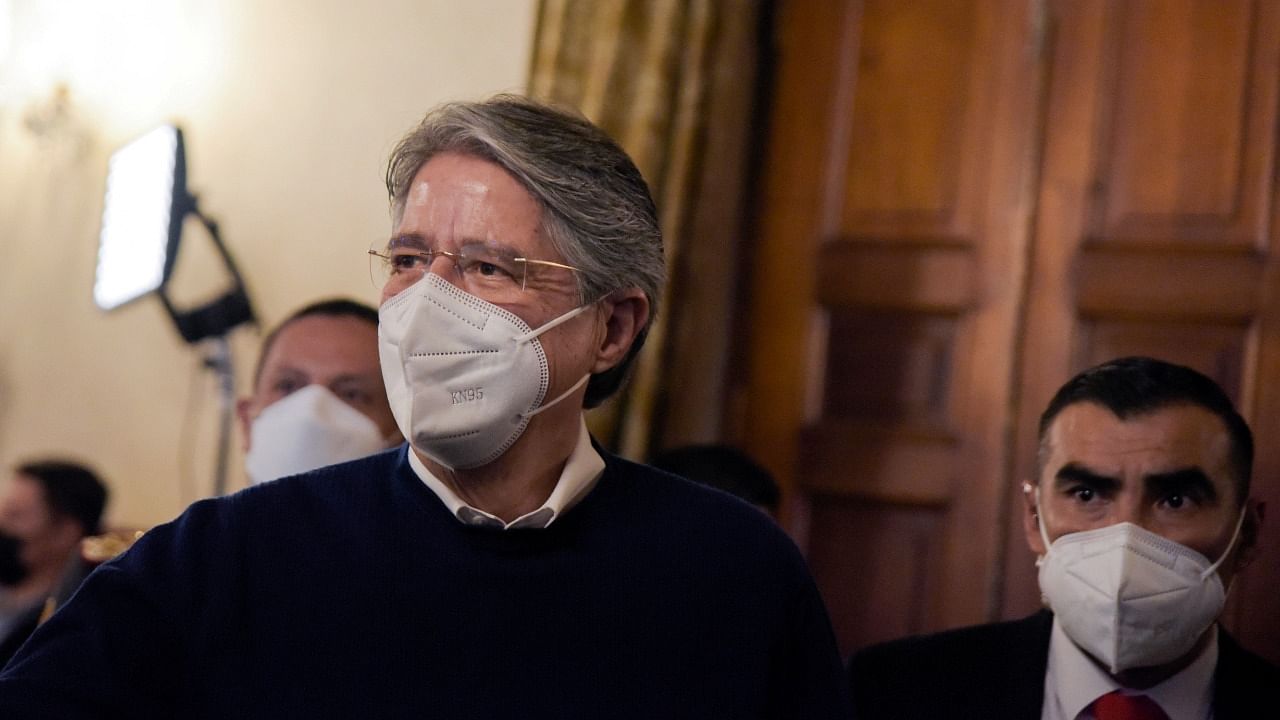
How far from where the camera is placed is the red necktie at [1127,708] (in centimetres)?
221

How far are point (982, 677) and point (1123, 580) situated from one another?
0.98ft

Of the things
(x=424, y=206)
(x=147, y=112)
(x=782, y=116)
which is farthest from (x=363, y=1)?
(x=424, y=206)

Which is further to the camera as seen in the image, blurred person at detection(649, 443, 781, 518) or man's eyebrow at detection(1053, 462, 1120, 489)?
blurred person at detection(649, 443, 781, 518)

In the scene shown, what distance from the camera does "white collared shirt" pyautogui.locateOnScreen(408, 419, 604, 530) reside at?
1.59m

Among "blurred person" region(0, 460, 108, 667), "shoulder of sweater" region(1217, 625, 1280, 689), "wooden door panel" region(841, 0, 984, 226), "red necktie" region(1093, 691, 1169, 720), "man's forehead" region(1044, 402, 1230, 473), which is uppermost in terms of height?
"wooden door panel" region(841, 0, 984, 226)

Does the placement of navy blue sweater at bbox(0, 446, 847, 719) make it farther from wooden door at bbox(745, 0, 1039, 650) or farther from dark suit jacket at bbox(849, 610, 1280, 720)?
wooden door at bbox(745, 0, 1039, 650)

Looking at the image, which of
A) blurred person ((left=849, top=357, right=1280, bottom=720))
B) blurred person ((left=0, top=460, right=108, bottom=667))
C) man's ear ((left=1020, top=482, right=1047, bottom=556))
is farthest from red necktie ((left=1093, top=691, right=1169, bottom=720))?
blurred person ((left=0, top=460, right=108, bottom=667))

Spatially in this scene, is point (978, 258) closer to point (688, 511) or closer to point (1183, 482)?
point (1183, 482)

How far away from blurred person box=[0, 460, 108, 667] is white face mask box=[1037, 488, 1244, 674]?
9.78 feet

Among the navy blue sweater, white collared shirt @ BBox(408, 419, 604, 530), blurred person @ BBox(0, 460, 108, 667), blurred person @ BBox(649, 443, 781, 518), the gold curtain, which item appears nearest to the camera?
the navy blue sweater

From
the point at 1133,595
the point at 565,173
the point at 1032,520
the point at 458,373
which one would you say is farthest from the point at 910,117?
the point at 458,373

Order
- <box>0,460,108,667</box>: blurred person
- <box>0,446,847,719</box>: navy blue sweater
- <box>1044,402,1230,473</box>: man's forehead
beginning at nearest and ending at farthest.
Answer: <box>0,446,847,719</box>: navy blue sweater
<box>1044,402,1230,473</box>: man's forehead
<box>0,460,108,667</box>: blurred person

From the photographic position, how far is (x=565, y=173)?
5.39 feet

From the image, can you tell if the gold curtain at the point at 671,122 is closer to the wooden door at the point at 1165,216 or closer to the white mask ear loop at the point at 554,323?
the wooden door at the point at 1165,216
